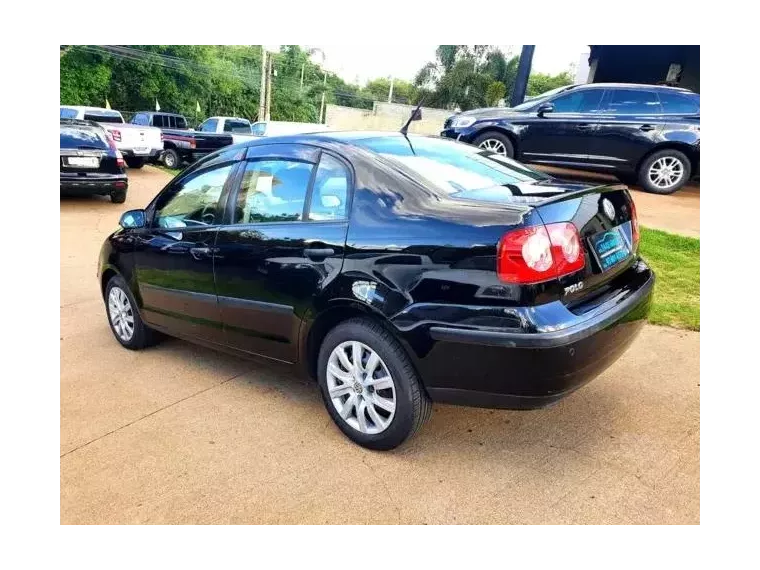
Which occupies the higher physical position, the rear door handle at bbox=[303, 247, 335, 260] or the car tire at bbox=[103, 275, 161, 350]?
the rear door handle at bbox=[303, 247, 335, 260]

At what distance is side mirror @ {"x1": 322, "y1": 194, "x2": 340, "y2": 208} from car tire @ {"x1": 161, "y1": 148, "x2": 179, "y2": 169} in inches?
633

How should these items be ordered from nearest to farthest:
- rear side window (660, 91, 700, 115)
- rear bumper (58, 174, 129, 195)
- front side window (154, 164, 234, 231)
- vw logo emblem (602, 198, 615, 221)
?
vw logo emblem (602, 198, 615, 221) < front side window (154, 164, 234, 231) < rear side window (660, 91, 700, 115) < rear bumper (58, 174, 129, 195)

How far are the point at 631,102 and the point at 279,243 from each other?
7.43 metres

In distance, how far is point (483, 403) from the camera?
2500 millimetres

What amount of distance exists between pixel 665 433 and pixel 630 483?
553 mm

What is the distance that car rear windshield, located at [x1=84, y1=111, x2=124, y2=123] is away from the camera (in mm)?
15957

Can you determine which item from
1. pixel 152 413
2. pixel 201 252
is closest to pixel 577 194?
pixel 201 252

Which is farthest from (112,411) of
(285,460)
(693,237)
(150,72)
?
(150,72)

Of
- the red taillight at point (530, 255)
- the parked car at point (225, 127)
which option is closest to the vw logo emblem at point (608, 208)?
the red taillight at point (530, 255)

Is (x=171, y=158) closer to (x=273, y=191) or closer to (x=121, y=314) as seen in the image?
(x=121, y=314)

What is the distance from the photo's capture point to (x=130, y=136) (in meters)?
15.1

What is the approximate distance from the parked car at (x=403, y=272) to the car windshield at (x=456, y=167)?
0.6 inches

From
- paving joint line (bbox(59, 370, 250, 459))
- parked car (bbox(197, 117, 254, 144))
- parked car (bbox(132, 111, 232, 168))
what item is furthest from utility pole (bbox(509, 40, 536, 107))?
parked car (bbox(197, 117, 254, 144))

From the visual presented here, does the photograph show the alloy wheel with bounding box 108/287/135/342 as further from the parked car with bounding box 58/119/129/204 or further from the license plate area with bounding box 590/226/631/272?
the parked car with bounding box 58/119/129/204
